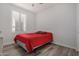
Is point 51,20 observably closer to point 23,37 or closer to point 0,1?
point 23,37

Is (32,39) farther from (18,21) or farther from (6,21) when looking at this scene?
(6,21)

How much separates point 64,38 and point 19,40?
0.72 metres

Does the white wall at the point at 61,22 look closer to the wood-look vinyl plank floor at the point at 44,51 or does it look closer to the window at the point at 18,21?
the wood-look vinyl plank floor at the point at 44,51

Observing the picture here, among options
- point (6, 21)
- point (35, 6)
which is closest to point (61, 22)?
point (35, 6)

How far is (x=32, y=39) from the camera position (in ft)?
3.97

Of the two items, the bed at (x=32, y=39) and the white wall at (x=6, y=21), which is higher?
the white wall at (x=6, y=21)

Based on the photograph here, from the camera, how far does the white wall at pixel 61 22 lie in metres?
1.25

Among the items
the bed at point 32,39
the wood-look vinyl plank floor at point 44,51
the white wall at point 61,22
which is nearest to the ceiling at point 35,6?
the white wall at point 61,22

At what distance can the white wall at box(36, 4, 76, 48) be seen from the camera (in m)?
1.25

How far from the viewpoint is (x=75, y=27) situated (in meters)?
1.25

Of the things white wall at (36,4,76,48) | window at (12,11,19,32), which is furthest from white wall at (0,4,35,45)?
white wall at (36,4,76,48)

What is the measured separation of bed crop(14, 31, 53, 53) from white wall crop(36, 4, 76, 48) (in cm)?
10

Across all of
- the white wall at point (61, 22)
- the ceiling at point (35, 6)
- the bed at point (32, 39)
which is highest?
the ceiling at point (35, 6)

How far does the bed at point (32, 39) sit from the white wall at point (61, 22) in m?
0.10
